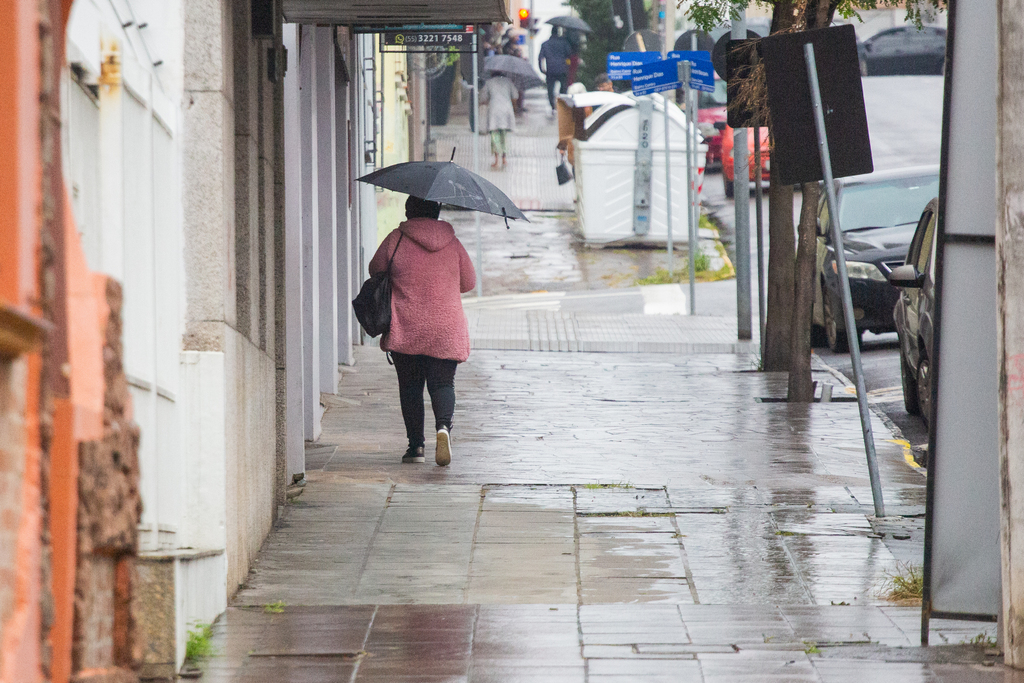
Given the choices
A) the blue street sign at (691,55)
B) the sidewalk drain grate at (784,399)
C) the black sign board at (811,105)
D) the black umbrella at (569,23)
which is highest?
the black umbrella at (569,23)

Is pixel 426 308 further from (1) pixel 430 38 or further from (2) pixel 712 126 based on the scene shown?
(2) pixel 712 126

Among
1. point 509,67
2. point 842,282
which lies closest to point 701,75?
point 842,282

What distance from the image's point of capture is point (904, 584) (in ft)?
20.6

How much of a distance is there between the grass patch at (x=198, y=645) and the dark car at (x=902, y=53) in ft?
130

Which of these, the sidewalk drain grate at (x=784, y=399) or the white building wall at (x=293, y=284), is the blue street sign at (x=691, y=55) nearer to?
the sidewalk drain grate at (x=784, y=399)

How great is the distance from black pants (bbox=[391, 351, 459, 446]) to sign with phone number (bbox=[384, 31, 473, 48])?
5.08 m

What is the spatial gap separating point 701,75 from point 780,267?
165 inches

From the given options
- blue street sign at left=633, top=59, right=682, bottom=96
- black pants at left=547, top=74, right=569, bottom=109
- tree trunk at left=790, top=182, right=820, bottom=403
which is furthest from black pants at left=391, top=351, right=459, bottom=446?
black pants at left=547, top=74, right=569, bottom=109

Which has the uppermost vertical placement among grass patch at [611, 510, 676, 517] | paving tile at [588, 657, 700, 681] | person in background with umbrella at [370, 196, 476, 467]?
person in background with umbrella at [370, 196, 476, 467]

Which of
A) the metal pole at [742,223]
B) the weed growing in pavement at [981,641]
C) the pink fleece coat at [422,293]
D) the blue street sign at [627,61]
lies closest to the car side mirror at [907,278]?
the pink fleece coat at [422,293]

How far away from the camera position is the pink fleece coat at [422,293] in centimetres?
898

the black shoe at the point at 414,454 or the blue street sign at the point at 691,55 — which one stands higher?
the blue street sign at the point at 691,55

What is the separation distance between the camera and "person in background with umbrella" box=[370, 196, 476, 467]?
8.99 meters

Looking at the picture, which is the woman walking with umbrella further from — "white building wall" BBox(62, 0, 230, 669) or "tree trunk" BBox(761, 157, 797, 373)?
"tree trunk" BBox(761, 157, 797, 373)
